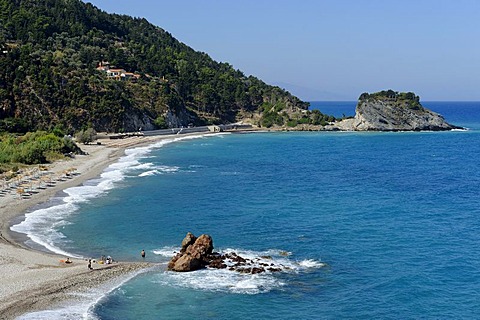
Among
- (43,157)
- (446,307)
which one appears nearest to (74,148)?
(43,157)

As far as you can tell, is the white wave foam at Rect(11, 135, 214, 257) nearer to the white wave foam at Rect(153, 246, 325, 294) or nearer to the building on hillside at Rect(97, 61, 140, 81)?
the white wave foam at Rect(153, 246, 325, 294)

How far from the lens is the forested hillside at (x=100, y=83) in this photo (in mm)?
106875

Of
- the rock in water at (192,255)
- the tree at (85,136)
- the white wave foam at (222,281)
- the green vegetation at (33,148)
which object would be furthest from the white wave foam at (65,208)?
the tree at (85,136)

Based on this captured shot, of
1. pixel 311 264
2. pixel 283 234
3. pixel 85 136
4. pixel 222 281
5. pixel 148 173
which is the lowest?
pixel 222 281

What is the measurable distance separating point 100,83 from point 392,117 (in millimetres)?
84703

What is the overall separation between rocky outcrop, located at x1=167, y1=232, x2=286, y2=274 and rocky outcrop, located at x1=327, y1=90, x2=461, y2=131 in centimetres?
12530

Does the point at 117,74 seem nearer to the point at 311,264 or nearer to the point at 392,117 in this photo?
the point at 392,117

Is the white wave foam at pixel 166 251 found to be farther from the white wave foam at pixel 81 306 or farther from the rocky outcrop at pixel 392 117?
the rocky outcrop at pixel 392 117

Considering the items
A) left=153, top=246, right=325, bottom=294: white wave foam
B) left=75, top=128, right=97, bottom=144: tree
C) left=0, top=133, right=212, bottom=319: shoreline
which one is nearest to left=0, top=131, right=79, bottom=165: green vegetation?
left=75, top=128, right=97, bottom=144: tree

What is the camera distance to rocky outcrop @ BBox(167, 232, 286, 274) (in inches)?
1336

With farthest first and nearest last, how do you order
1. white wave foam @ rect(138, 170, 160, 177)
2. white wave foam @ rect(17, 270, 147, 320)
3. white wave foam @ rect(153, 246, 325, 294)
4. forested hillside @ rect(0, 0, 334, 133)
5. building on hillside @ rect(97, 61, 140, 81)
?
building on hillside @ rect(97, 61, 140, 81) < forested hillside @ rect(0, 0, 334, 133) < white wave foam @ rect(138, 170, 160, 177) < white wave foam @ rect(153, 246, 325, 294) < white wave foam @ rect(17, 270, 147, 320)

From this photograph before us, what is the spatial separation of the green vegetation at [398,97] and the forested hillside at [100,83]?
51.0 ft

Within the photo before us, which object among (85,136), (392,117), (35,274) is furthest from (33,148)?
(392,117)

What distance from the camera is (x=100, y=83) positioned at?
121m
